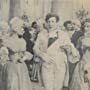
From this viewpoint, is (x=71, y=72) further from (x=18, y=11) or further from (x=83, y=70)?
(x=18, y=11)

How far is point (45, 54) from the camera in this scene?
570 cm

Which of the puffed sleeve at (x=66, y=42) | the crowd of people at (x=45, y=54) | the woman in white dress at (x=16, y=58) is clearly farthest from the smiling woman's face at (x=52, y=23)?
the woman in white dress at (x=16, y=58)

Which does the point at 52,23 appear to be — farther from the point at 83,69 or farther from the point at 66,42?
the point at 83,69

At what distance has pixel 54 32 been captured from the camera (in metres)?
5.73

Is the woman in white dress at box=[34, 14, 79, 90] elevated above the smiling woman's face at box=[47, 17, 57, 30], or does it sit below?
below

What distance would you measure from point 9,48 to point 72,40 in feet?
2.34

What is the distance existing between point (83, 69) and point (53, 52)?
0.40 metres

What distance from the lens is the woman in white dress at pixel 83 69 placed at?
5855 millimetres

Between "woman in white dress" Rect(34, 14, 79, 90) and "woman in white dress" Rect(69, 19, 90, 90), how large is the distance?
0.12 meters

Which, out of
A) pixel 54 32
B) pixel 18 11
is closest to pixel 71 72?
pixel 54 32

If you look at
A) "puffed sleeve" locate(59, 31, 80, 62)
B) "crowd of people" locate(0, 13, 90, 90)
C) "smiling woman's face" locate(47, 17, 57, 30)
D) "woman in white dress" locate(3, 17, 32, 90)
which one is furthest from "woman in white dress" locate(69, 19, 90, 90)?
"woman in white dress" locate(3, 17, 32, 90)

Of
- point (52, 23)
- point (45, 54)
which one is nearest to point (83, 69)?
point (45, 54)

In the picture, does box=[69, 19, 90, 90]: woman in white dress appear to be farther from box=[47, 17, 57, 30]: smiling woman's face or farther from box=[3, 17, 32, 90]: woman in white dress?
box=[3, 17, 32, 90]: woman in white dress

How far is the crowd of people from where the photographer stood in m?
5.61
